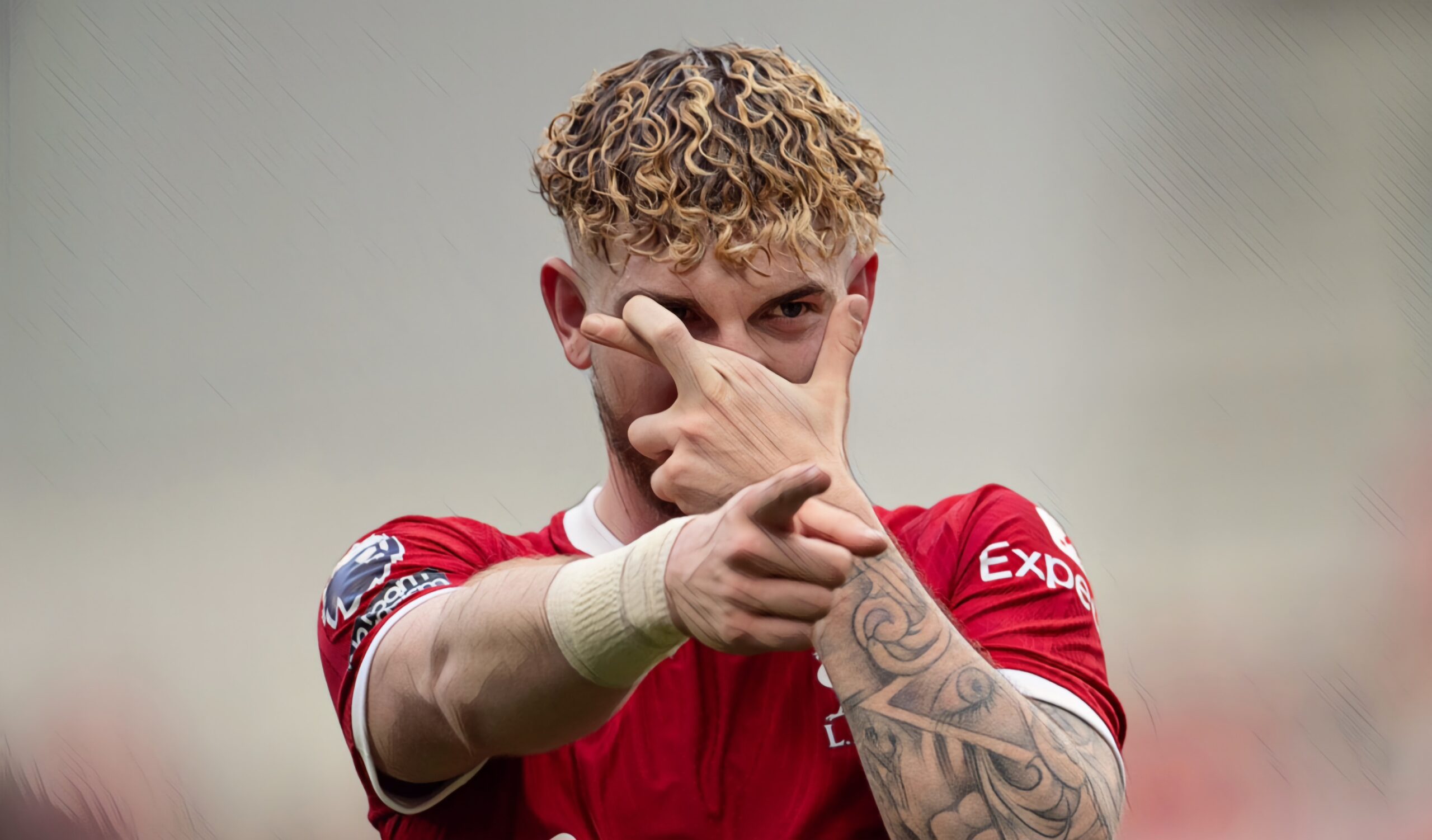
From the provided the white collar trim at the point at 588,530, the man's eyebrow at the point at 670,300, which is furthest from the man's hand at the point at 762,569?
the white collar trim at the point at 588,530

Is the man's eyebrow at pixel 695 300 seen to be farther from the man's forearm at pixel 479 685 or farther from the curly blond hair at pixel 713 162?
the man's forearm at pixel 479 685

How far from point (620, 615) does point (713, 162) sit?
1.87ft

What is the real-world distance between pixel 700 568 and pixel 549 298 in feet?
2.20

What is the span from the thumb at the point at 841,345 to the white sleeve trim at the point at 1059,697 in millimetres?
322

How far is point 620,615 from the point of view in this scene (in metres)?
0.98

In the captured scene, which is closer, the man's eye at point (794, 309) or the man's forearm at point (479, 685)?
the man's forearm at point (479, 685)

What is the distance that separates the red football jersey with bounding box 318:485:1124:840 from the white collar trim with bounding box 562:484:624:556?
155 mm

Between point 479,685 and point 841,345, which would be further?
point 841,345

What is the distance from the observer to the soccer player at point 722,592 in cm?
100

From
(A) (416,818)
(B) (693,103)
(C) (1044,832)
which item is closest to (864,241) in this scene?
(B) (693,103)

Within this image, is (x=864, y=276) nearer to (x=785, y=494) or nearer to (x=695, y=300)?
(x=695, y=300)

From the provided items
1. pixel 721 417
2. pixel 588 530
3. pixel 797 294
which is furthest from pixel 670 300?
pixel 588 530

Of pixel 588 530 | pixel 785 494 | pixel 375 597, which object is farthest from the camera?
pixel 588 530

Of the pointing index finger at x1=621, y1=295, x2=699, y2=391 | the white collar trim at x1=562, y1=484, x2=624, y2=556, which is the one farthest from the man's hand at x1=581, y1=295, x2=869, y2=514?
the white collar trim at x1=562, y1=484, x2=624, y2=556
